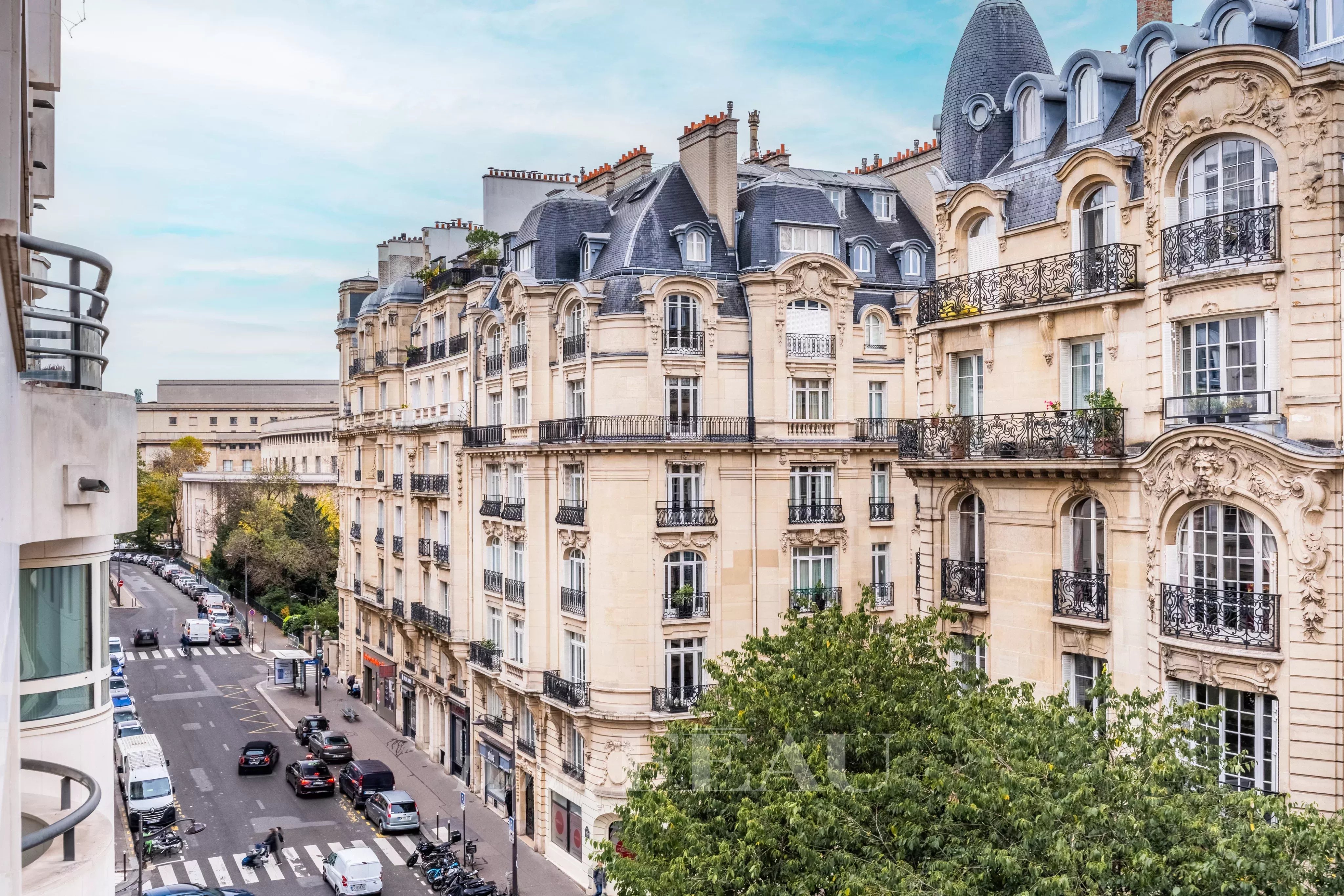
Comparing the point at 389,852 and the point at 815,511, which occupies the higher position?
the point at 815,511

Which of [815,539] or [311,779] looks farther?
[311,779]

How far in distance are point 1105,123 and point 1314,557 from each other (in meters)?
9.37

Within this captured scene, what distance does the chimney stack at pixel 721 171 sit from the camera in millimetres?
37750

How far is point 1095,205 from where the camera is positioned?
2117cm

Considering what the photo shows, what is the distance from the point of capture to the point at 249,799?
142 ft

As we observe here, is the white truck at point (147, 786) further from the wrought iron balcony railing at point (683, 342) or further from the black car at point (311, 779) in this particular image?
the wrought iron balcony railing at point (683, 342)

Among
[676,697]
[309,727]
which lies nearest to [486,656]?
[676,697]

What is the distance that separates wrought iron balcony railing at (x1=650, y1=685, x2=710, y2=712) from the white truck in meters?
17.0

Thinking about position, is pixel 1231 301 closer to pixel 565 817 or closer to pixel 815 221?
pixel 815 221

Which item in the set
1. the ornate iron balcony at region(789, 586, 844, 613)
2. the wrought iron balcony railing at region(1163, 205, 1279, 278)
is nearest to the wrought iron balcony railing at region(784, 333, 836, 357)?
the ornate iron balcony at region(789, 586, 844, 613)

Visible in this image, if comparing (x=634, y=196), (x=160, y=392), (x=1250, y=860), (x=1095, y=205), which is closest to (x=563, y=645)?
(x=634, y=196)

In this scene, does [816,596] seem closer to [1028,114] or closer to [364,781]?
[1028,114]

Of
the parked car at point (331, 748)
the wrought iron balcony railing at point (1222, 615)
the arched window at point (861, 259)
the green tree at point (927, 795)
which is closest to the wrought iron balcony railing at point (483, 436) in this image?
the arched window at point (861, 259)

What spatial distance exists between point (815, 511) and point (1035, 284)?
16522 millimetres
